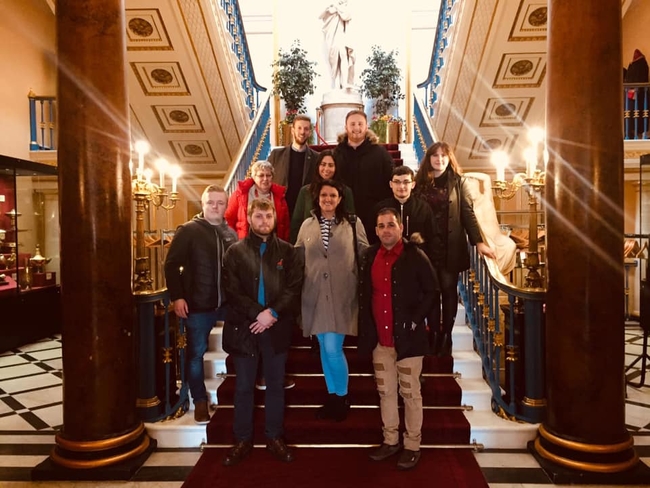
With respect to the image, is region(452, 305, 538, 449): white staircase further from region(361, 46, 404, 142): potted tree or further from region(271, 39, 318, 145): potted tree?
region(361, 46, 404, 142): potted tree

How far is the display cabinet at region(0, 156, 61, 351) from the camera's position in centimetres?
625

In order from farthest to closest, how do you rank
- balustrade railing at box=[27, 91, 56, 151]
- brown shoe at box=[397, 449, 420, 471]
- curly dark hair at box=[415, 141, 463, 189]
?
Result: balustrade railing at box=[27, 91, 56, 151] < curly dark hair at box=[415, 141, 463, 189] < brown shoe at box=[397, 449, 420, 471]

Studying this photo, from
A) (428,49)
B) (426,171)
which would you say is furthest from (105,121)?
(428,49)

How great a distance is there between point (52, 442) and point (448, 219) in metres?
3.07

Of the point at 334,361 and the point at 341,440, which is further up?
the point at 334,361

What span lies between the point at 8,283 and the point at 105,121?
4549 millimetres

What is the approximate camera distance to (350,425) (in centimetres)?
306

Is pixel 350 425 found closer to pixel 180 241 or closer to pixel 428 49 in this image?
pixel 180 241

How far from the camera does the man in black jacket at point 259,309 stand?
9.20 feet

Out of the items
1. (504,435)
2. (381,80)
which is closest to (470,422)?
(504,435)

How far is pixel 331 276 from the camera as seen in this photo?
292 cm

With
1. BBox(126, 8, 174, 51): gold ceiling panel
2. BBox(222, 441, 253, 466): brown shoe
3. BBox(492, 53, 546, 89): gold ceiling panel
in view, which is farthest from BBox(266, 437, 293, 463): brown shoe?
BBox(492, 53, 546, 89): gold ceiling panel

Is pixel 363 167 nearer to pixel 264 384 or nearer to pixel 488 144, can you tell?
pixel 264 384

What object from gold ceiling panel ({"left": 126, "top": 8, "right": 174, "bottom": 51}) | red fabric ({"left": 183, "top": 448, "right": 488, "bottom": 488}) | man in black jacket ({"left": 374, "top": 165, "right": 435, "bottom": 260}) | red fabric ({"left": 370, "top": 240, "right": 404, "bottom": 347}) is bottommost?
red fabric ({"left": 183, "top": 448, "right": 488, "bottom": 488})
